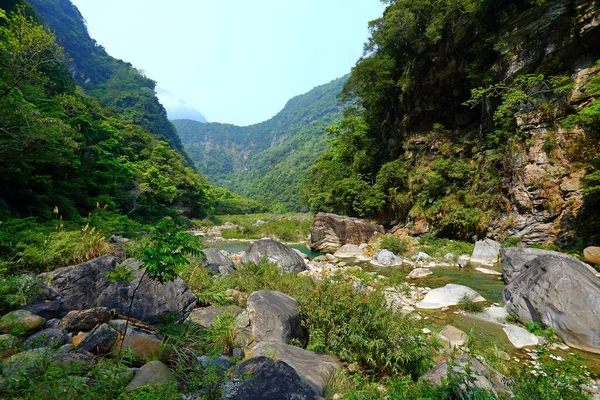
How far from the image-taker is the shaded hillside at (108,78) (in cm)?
7394

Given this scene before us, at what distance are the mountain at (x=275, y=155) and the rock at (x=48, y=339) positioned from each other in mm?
74654

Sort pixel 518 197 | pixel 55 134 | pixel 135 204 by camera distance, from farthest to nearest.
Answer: pixel 135 204, pixel 518 197, pixel 55 134

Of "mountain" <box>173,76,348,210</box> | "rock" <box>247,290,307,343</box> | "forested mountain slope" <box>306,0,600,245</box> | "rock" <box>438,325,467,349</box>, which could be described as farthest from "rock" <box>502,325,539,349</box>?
"mountain" <box>173,76,348,210</box>

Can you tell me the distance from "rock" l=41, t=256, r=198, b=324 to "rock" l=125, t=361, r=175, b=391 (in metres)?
1.53

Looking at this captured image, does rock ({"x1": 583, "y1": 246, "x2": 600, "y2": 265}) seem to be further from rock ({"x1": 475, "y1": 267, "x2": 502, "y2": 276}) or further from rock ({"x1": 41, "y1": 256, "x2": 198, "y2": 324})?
rock ({"x1": 41, "y1": 256, "x2": 198, "y2": 324})

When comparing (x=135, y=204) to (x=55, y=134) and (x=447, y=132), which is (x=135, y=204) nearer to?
(x=55, y=134)

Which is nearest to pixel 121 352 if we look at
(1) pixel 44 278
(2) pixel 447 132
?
(1) pixel 44 278

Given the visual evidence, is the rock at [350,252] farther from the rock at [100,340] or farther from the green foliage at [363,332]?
the rock at [100,340]

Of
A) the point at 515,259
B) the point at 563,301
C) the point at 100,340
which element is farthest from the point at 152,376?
the point at 515,259

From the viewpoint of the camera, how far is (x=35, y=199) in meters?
11.7

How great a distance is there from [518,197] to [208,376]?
16.5 m

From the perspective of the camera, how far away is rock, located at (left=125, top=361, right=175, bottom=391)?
2.80 metres

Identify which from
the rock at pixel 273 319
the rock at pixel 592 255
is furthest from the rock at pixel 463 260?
the rock at pixel 273 319

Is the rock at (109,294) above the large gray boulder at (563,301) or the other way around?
above
